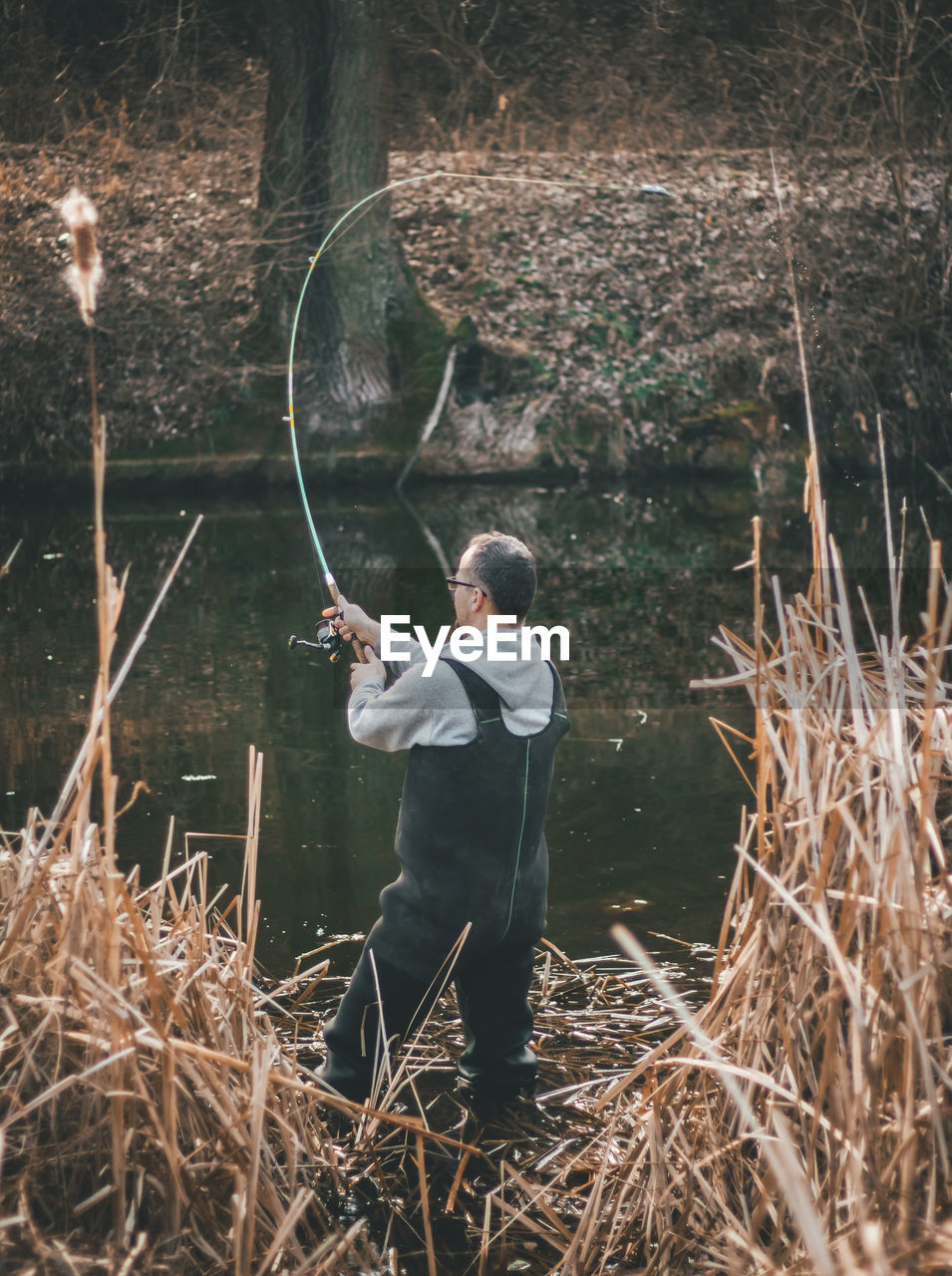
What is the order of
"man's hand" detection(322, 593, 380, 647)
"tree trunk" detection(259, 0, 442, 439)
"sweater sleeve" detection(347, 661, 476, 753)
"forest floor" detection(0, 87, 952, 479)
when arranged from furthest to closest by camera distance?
"forest floor" detection(0, 87, 952, 479)
"tree trunk" detection(259, 0, 442, 439)
"man's hand" detection(322, 593, 380, 647)
"sweater sleeve" detection(347, 661, 476, 753)

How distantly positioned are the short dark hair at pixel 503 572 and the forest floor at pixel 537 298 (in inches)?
517

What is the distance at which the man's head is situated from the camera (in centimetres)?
326

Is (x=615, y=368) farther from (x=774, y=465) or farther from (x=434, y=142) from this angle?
(x=434, y=142)

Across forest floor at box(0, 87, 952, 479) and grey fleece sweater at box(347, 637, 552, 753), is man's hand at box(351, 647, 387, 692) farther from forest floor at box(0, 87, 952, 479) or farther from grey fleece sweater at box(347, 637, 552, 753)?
forest floor at box(0, 87, 952, 479)

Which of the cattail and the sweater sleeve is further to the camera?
the sweater sleeve

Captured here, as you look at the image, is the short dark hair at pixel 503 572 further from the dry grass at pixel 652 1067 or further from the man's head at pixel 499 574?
the dry grass at pixel 652 1067

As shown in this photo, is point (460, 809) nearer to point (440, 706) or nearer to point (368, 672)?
point (440, 706)

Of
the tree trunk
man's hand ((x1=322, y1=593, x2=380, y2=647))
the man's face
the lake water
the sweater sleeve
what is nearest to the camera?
the sweater sleeve

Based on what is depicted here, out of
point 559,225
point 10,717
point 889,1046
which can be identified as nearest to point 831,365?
point 559,225

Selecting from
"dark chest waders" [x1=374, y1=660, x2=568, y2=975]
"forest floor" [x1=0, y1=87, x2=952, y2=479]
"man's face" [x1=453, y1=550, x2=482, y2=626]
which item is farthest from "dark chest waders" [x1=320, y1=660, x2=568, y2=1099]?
"forest floor" [x1=0, y1=87, x2=952, y2=479]

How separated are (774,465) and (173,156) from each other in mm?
8224

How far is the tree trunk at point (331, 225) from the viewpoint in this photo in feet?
51.9

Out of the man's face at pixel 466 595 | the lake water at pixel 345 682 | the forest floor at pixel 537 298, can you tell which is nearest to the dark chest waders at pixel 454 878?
the man's face at pixel 466 595

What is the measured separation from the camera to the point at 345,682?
852cm
